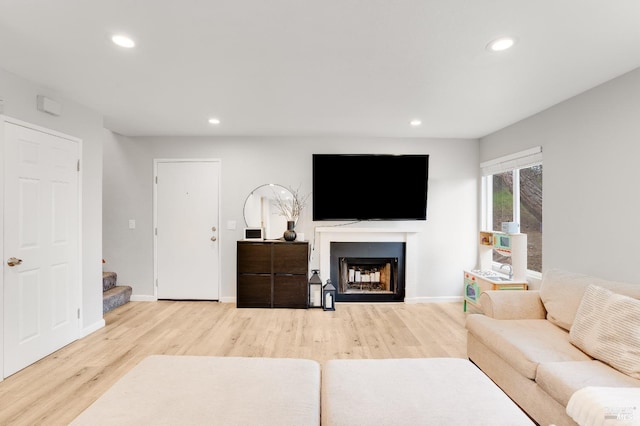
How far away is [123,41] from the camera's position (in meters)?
2.00

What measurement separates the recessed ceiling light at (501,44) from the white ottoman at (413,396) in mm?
1968

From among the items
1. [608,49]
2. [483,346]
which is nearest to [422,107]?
[608,49]

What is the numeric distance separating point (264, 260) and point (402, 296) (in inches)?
83.4

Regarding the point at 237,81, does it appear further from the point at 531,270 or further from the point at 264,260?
the point at 531,270

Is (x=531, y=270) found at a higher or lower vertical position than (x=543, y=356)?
higher

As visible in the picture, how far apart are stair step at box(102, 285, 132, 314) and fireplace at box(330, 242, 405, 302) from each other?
2986 millimetres

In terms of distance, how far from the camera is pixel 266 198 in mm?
4590

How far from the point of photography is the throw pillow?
1.79 meters

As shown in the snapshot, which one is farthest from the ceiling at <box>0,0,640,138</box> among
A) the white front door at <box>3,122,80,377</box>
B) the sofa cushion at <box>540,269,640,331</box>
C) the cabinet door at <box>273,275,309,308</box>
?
the cabinet door at <box>273,275,309,308</box>

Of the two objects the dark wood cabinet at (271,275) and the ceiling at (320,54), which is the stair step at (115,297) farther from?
the ceiling at (320,54)

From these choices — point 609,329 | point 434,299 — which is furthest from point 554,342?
point 434,299

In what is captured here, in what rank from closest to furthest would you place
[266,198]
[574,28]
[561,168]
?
[574,28], [561,168], [266,198]

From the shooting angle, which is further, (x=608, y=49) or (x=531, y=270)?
(x=531, y=270)

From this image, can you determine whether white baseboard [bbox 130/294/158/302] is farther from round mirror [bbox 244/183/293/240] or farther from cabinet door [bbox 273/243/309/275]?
cabinet door [bbox 273/243/309/275]
